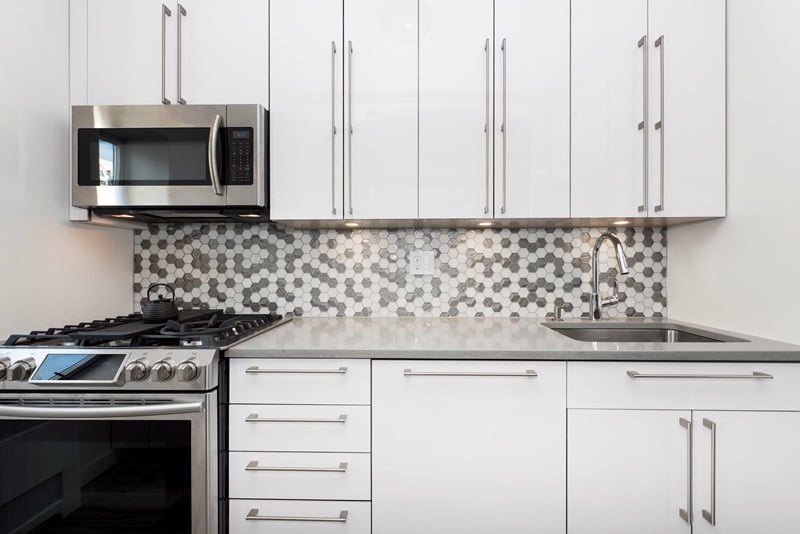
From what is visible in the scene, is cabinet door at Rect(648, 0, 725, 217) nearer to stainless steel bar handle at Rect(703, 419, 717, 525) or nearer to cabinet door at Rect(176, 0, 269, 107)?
stainless steel bar handle at Rect(703, 419, 717, 525)

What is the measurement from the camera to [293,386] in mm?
1537

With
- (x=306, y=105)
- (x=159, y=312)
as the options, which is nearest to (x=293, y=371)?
(x=159, y=312)

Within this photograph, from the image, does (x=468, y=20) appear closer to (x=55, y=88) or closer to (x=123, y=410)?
(x=55, y=88)

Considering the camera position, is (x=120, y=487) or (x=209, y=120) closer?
(x=120, y=487)

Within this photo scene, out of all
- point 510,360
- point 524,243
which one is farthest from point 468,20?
point 510,360

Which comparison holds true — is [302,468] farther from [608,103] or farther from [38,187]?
[608,103]

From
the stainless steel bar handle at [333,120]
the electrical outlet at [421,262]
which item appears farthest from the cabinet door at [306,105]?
the electrical outlet at [421,262]

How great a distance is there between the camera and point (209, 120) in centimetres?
185

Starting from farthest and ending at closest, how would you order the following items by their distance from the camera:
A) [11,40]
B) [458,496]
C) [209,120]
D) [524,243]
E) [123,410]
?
1. [524,243]
2. [209,120]
3. [11,40]
4. [458,496]
5. [123,410]

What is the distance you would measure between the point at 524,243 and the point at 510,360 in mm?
887

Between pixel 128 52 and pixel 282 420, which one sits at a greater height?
pixel 128 52

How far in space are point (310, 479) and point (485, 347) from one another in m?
0.70

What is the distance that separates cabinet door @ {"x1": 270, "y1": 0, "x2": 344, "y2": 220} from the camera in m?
1.91

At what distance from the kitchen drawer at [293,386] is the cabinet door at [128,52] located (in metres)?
1.21
